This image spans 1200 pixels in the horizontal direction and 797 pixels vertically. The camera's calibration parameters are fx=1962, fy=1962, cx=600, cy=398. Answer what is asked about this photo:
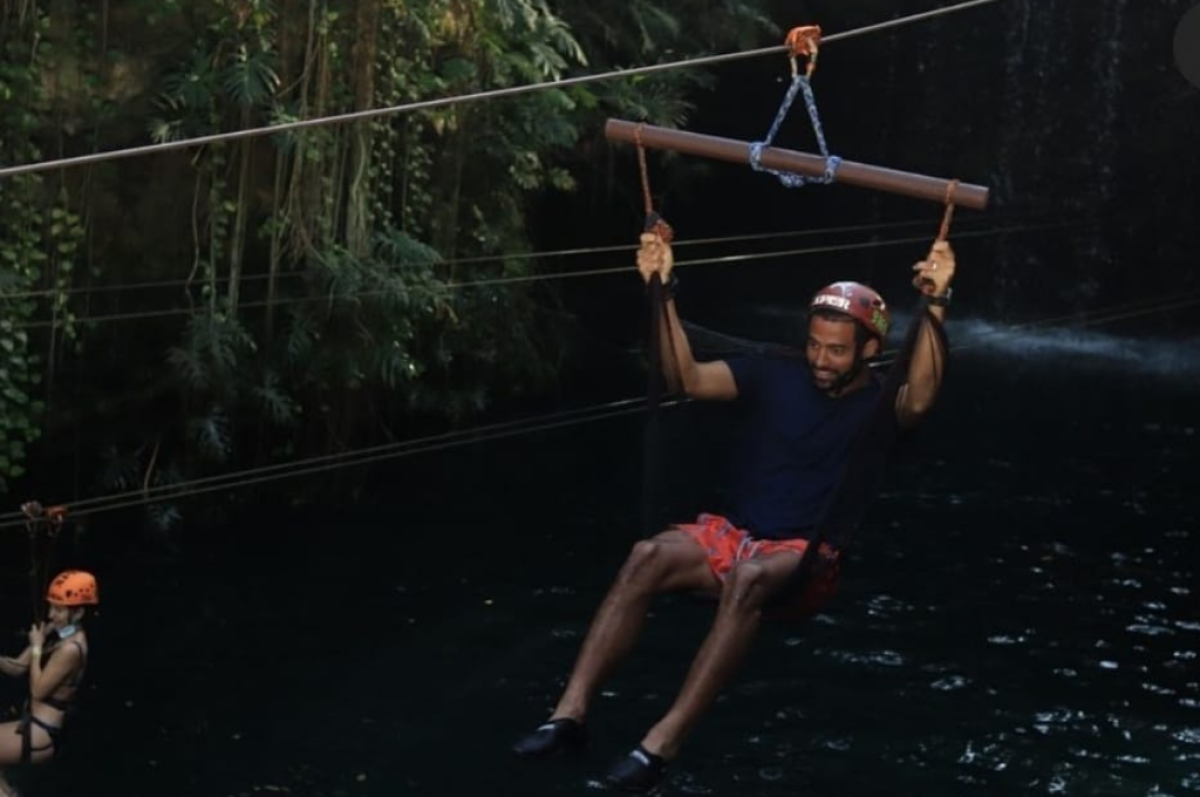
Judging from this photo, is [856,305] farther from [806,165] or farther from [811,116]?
[811,116]

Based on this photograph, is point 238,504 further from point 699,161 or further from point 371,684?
point 699,161

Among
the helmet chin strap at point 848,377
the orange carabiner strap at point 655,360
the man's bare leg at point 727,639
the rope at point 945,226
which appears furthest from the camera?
the helmet chin strap at point 848,377

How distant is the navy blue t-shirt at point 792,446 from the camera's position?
21.0 ft

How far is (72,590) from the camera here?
7898 millimetres

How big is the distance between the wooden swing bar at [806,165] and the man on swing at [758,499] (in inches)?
10.1

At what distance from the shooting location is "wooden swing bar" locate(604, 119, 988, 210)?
5.79 metres

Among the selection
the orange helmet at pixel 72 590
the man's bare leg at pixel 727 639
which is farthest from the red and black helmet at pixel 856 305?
the orange helmet at pixel 72 590

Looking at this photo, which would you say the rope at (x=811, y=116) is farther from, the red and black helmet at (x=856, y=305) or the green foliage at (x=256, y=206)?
the green foliage at (x=256, y=206)

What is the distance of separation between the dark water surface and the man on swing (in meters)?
4.49

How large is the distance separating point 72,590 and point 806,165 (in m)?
3.65

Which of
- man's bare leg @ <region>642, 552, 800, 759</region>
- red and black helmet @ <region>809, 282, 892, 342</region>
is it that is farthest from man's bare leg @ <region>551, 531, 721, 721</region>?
red and black helmet @ <region>809, 282, 892, 342</region>

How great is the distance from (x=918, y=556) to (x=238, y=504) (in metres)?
5.16

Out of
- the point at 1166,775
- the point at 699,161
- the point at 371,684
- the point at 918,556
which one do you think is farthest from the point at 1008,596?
the point at 699,161

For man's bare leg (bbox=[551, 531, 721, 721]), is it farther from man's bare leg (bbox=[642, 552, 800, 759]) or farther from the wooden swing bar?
the wooden swing bar
